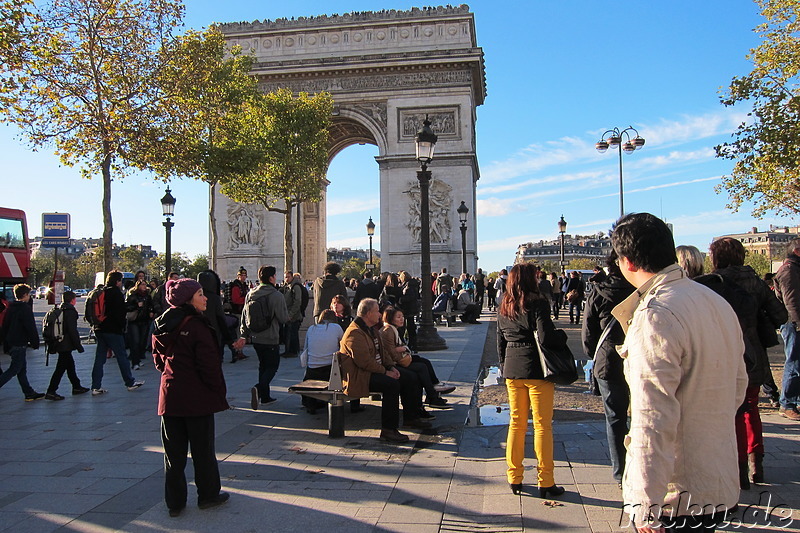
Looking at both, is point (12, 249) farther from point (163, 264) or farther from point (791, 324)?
point (163, 264)

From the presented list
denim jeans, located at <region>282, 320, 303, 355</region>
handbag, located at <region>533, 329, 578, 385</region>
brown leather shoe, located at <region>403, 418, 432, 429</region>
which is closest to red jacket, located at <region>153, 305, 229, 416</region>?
handbag, located at <region>533, 329, 578, 385</region>

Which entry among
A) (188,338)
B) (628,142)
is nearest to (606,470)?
(188,338)

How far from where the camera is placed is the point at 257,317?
8336mm

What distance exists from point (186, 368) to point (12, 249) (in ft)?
57.5

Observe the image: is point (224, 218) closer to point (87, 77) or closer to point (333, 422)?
point (87, 77)

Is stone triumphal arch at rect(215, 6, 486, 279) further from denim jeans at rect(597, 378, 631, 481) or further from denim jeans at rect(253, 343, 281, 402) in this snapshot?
denim jeans at rect(597, 378, 631, 481)

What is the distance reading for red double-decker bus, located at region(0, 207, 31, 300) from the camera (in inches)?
737

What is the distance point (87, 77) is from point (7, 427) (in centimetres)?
1281

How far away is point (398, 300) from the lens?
1360 cm

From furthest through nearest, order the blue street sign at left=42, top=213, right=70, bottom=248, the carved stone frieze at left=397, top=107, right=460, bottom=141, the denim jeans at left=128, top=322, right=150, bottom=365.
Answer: the blue street sign at left=42, top=213, right=70, bottom=248 → the carved stone frieze at left=397, top=107, right=460, bottom=141 → the denim jeans at left=128, top=322, right=150, bottom=365

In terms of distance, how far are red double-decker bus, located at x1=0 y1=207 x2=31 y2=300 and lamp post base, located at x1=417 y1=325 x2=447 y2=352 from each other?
507 inches

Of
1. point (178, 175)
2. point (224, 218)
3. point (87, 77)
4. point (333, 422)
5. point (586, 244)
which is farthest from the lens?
point (586, 244)

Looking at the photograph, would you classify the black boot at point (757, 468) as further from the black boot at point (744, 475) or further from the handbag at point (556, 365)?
the handbag at point (556, 365)

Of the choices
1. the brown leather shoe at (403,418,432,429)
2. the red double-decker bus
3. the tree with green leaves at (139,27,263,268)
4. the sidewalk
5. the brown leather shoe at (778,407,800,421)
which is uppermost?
the tree with green leaves at (139,27,263,268)
